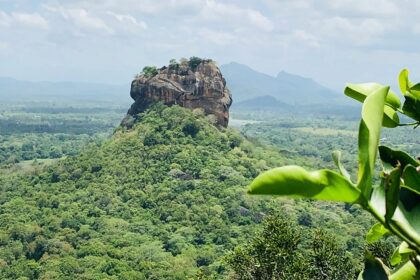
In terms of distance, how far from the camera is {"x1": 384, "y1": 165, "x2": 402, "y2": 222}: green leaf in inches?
45.4

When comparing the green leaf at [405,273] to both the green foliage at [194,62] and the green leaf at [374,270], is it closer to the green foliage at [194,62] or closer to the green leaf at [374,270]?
the green leaf at [374,270]

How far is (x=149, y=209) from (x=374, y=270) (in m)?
52.7

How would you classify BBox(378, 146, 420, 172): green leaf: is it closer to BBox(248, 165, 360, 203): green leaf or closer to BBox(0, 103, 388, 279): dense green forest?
BBox(248, 165, 360, 203): green leaf

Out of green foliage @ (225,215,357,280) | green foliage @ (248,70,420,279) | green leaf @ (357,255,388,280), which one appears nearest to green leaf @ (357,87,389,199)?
green foliage @ (248,70,420,279)

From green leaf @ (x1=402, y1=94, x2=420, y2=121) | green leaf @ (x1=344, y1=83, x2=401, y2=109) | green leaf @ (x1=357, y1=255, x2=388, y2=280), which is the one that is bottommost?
green leaf @ (x1=357, y1=255, x2=388, y2=280)

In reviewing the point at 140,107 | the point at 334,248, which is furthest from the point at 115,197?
the point at 334,248

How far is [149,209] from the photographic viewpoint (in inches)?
2100

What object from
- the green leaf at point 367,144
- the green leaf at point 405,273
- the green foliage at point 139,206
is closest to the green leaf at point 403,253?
the green leaf at point 405,273

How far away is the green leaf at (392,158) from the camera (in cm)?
141

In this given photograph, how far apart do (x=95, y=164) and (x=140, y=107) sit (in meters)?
9.25

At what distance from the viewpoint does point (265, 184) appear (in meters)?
1.05

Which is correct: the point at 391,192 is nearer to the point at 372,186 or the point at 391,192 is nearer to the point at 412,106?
the point at 372,186

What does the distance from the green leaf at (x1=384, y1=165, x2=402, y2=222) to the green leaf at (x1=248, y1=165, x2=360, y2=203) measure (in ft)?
0.29

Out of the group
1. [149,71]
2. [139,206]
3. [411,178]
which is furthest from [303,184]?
[149,71]
